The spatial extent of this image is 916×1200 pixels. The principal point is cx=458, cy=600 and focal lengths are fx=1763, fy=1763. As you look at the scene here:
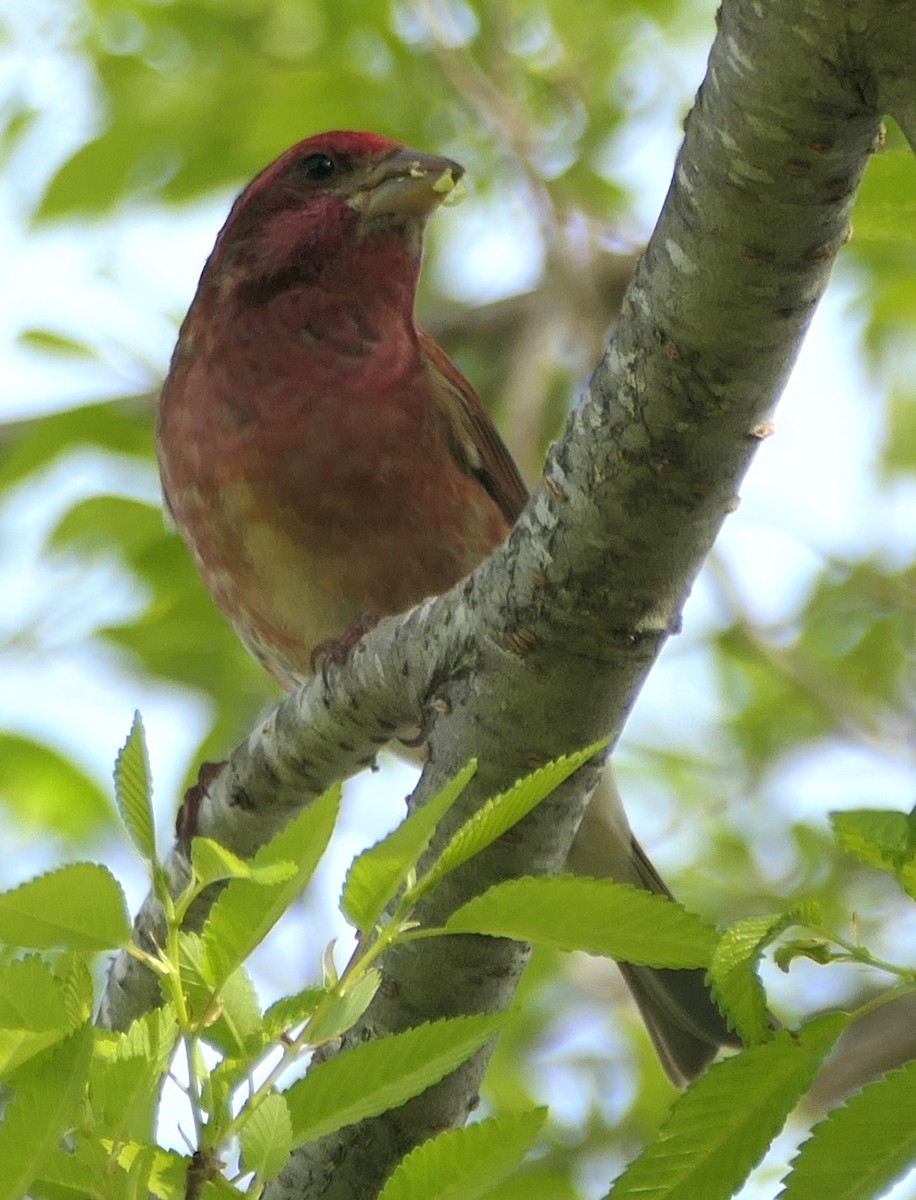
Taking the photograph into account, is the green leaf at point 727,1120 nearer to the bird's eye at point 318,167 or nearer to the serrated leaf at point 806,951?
the serrated leaf at point 806,951

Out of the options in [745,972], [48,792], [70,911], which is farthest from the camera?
[48,792]

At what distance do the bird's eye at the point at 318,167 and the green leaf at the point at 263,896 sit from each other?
4109mm

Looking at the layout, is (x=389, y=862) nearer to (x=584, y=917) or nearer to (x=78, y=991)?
(x=584, y=917)

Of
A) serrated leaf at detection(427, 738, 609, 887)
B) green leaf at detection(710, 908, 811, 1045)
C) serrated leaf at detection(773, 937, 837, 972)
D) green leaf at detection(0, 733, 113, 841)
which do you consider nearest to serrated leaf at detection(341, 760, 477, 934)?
serrated leaf at detection(427, 738, 609, 887)

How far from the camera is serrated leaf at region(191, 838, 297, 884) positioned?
206 cm

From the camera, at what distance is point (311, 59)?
20.7 ft

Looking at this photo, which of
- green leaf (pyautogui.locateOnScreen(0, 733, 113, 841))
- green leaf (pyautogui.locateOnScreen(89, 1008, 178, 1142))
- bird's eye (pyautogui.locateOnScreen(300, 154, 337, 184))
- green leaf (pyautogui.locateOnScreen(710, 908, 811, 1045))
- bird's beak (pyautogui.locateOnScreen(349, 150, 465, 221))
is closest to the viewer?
green leaf (pyautogui.locateOnScreen(89, 1008, 178, 1142))

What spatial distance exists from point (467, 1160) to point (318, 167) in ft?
14.5

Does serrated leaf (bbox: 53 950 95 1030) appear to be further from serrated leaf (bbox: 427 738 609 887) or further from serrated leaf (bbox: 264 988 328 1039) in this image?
serrated leaf (bbox: 427 738 609 887)

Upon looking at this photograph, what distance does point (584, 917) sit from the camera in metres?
2.21

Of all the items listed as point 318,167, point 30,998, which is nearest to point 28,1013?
point 30,998

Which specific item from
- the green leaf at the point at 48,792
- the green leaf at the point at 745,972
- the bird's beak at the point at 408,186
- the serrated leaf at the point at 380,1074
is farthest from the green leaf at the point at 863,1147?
the green leaf at the point at 48,792

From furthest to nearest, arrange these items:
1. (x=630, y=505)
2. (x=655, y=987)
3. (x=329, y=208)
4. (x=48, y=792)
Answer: (x=48, y=792), (x=329, y=208), (x=655, y=987), (x=630, y=505)

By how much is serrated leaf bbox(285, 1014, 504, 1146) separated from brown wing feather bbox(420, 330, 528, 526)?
345 centimetres
